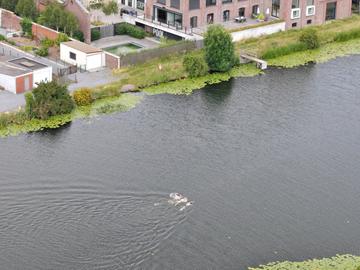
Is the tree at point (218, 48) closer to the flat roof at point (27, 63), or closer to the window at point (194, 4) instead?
the window at point (194, 4)

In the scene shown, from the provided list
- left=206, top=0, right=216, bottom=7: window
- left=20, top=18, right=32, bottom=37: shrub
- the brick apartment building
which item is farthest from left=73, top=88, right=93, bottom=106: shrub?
left=206, top=0, right=216, bottom=7: window

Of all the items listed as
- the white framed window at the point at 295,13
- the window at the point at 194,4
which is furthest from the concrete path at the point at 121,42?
the white framed window at the point at 295,13

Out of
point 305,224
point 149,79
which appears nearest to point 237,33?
point 149,79

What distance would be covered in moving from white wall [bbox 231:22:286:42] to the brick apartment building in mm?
1350

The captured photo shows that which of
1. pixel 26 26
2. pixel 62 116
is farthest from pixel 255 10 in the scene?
pixel 62 116

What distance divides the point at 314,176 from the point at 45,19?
35.6m

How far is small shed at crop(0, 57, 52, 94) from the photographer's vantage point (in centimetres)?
6500

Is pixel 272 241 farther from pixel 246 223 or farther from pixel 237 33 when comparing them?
pixel 237 33

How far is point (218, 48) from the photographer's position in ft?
235

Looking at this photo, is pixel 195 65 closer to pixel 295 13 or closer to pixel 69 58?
pixel 69 58

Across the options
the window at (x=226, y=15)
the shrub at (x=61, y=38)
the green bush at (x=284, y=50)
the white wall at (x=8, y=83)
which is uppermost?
the window at (x=226, y=15)

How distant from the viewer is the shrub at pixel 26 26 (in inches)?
3081

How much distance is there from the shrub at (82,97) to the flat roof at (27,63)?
199 inches

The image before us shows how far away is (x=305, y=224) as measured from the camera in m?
47.9
